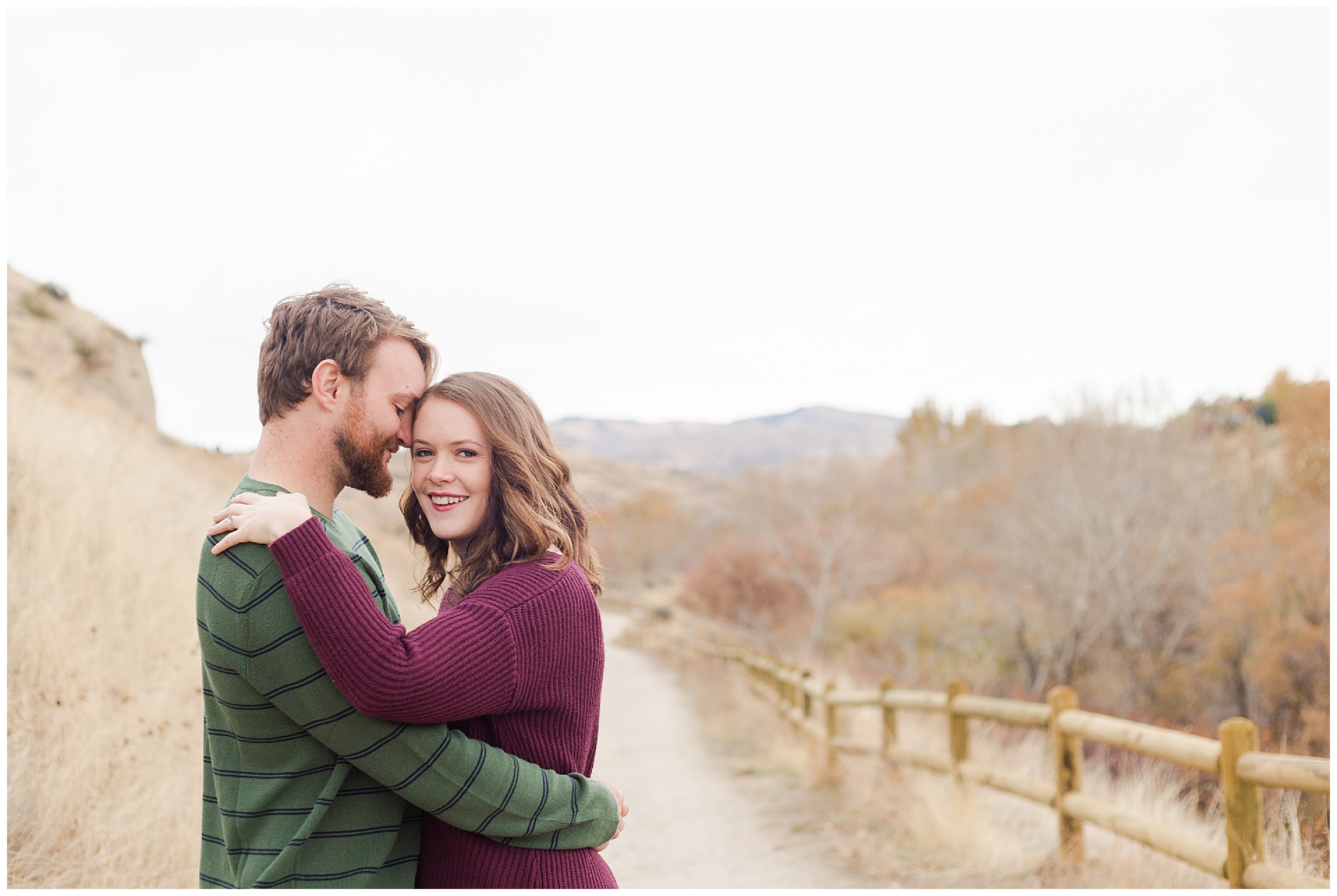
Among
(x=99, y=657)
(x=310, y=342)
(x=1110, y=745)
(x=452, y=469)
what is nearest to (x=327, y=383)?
(x=310, y=342)

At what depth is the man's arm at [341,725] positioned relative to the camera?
69.5 inches

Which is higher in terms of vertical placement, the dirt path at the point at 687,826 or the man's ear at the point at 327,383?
the man's ear at the point at 327,383

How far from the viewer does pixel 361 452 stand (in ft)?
6.91

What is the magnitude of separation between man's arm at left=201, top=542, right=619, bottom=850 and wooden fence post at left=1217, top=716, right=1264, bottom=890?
3704 mm

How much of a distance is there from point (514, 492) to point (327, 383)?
0.51 metres

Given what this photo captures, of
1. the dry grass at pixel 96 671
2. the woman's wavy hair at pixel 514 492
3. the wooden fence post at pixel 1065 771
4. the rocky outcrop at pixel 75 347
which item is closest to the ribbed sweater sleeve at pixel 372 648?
the woman's wavy hair at pixel 514 492

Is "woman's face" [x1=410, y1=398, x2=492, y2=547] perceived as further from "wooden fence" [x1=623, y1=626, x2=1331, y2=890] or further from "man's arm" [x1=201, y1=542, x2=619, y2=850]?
"wooden fence" [x1=623, y1=626, x2=1331, y2=890]

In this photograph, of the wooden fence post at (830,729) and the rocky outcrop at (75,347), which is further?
the rocky outcrop at (75,347)

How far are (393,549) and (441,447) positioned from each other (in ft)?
52.8

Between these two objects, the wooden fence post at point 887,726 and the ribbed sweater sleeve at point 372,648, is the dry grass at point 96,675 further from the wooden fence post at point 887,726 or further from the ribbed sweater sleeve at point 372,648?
the wooden fence post at point 887,726

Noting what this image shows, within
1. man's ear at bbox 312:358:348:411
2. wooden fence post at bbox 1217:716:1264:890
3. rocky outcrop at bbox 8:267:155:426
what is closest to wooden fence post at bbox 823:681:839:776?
wooden fence post at bbox 1217:716:1264:890

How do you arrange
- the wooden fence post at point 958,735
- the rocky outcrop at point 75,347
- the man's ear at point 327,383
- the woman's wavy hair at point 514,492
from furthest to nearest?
the rocky outcrop at point 75,347 → the wooden fence post at point 958,735 → the woman's wavy hair at point 514,492 → the man's ear at point 327,383

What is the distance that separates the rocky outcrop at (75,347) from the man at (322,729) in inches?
657

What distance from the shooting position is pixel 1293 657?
1429cm
